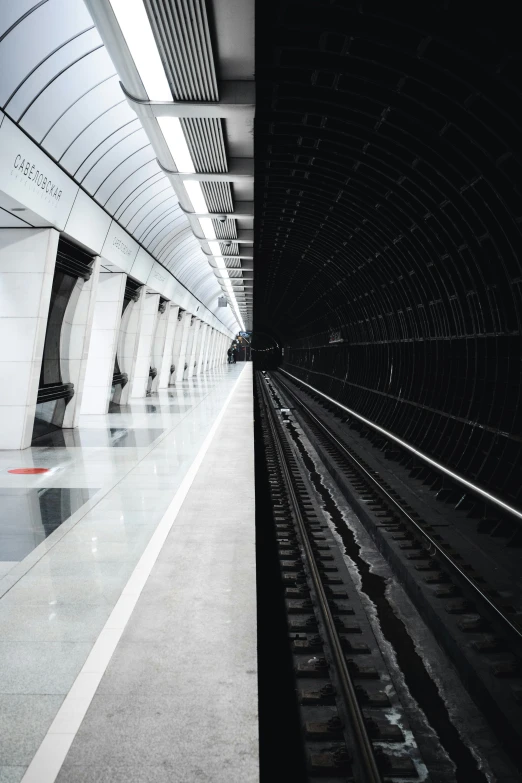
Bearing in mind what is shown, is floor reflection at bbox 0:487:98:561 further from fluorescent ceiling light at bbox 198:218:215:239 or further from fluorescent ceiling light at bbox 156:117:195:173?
fluorescent ceiling light at bbox 198:218:215:239

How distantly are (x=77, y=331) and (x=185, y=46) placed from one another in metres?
9.26

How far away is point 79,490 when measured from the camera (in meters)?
8.44

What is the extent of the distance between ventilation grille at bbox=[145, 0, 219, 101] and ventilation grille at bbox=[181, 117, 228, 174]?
1158 millimetres

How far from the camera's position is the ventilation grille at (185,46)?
549 cm

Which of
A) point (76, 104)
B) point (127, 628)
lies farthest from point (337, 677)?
point (76, 104)

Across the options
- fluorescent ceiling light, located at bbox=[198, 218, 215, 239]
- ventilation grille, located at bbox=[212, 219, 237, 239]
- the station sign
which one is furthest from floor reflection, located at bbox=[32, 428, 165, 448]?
ventilation grille, located at bbox=[212, 219, 237, 239]

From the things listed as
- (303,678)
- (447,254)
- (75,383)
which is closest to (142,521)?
(303,678)

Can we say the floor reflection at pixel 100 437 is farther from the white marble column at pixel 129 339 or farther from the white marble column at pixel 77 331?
the white marble column at pixel 129 339

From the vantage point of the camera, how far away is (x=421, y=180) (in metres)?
10.1

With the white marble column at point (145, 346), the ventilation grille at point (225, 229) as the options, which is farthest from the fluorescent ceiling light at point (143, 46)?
the white marble column at point (145, 346)

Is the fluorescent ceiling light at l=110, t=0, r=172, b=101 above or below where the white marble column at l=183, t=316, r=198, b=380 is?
above

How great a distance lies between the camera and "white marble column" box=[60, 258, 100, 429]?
1477 centimetres

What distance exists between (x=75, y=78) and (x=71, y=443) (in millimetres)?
Result: 6190

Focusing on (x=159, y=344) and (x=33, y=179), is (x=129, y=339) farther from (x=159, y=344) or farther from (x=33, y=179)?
(x=33, y=179)
